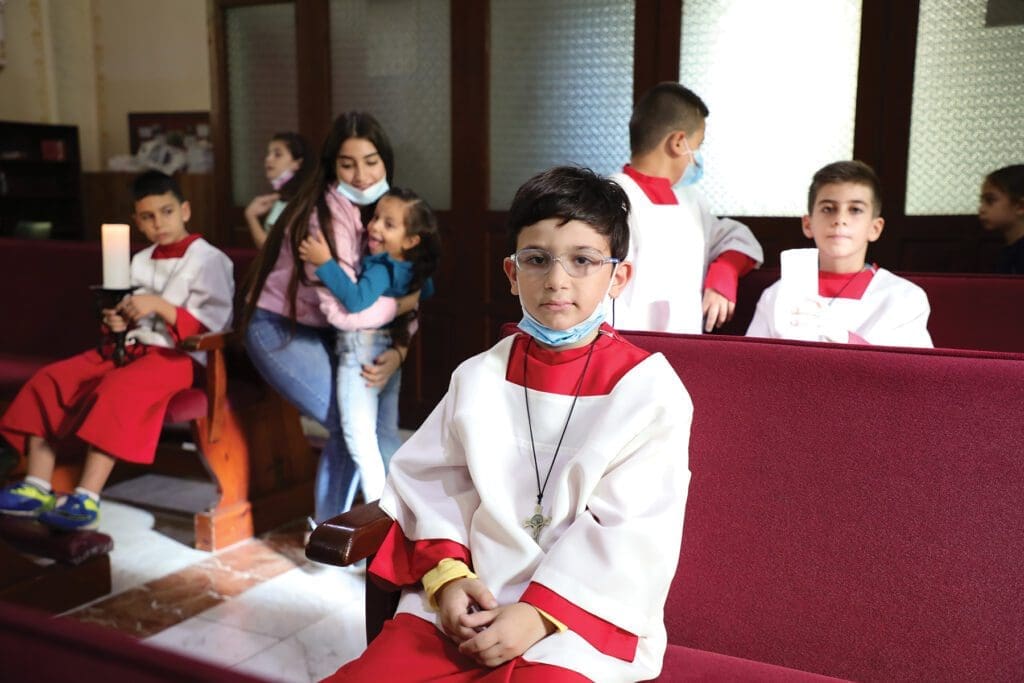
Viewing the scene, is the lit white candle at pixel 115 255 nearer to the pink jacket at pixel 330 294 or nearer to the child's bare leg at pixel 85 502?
the pink jacket at pixel 330 294

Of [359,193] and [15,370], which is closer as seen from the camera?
[359,193]

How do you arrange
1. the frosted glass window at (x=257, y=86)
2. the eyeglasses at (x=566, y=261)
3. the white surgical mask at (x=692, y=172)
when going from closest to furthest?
the eyeglasses at (x=566, y=261) → the white surgical mask at (x=692, y=172) → the frosted glass window at (x=257, y=86)

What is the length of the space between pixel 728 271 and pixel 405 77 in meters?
3.02

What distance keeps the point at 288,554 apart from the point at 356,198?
1272 millimetres

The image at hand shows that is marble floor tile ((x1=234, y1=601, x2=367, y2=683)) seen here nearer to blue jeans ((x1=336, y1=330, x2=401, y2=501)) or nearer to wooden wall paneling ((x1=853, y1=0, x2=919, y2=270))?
blue jeans ((x1=336, y1=330, x2=401, y2=501))

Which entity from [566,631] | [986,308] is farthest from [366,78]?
[566,631]

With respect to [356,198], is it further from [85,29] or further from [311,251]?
[85,29]

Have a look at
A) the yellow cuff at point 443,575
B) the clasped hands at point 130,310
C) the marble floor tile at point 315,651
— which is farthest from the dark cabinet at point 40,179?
the yellow cuff at point 443,575

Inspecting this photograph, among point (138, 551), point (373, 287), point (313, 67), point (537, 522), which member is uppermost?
point (313, 67)

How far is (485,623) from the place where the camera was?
4.78ft

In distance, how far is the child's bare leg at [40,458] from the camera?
10.6ft

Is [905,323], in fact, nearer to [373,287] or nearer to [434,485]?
[434,485]

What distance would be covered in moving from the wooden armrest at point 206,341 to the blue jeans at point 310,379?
0.14 m

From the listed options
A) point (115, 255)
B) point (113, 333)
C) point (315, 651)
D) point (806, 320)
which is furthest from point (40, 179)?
point (806, 320)
